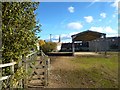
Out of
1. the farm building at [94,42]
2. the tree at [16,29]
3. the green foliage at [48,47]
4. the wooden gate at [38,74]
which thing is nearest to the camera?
the tree at [16,29]

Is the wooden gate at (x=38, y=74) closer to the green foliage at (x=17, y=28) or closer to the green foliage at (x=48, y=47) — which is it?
the green foliage at (x=17, y=28)

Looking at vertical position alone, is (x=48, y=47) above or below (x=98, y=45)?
below

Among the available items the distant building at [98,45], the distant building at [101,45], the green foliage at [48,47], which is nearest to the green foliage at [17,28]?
the distant building at [98,45]

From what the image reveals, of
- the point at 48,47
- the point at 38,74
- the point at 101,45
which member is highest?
the point at 101,45

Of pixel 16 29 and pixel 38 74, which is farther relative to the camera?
pixel 38 74

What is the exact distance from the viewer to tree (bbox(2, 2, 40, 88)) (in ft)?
24.4

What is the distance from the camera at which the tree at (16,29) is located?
7425 millimetres

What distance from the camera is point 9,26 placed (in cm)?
752

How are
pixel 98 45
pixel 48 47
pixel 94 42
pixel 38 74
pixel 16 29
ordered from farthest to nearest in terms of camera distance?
1. pixel 94 42
2. pixel 48 47
3. pixel 98 45
4. pixel 38 74
5. pixel 16 29

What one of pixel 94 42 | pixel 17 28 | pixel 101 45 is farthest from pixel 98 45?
pixel 17 28

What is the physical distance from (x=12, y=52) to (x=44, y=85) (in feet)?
10.9

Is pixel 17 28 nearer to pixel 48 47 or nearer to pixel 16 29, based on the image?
pixel 16 29

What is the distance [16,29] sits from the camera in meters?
7.81

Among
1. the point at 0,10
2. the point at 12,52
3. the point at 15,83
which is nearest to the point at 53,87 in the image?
the point at 15,83
